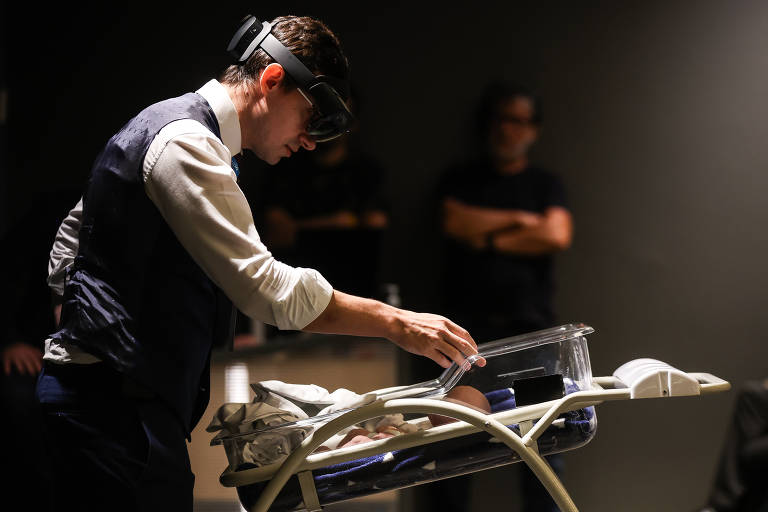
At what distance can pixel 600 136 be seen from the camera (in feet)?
12.9

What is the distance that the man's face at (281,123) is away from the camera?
1854mm

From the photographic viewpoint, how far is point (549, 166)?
3914mm

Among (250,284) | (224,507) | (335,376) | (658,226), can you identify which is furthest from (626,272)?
(250,284)

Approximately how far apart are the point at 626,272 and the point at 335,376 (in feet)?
5.09

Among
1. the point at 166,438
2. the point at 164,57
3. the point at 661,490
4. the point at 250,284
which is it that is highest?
the point at 164,57

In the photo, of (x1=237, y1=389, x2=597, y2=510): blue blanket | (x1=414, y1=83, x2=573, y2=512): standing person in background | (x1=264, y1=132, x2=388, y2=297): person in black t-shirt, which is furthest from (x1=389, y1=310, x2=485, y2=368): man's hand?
(x1=264, y1=132, x2=388, y2=297): person in black t-shirt

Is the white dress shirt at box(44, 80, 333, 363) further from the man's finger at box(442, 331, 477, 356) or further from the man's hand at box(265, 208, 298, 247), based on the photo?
the man's hand at box(265, 208, 298, 247)

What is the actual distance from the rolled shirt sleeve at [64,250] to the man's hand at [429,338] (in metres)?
0.72

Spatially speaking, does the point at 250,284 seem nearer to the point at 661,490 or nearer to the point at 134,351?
the point at 134,351

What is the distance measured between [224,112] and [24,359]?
66.8 inches

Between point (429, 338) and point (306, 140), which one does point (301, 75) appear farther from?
point (429, 338)

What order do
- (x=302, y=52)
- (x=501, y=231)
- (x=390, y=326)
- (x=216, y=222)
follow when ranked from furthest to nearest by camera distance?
(x=501, y=231)
(x=302, y=52)
(x=390, y=326)
(x=216, y=222)

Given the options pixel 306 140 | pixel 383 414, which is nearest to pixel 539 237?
pixel 306 140

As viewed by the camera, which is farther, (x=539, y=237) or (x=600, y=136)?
(x=600, y=136)
